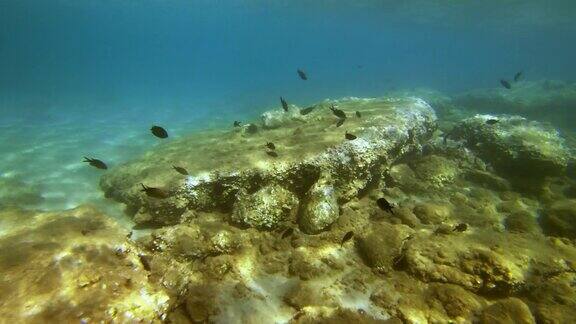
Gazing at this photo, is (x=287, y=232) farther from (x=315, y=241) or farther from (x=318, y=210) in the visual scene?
(x=318, y=210)

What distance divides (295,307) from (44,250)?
11.3 ft

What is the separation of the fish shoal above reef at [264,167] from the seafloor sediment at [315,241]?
3 cm

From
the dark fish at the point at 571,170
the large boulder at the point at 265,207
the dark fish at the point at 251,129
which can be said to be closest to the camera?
the large boulder at the point at 265,207

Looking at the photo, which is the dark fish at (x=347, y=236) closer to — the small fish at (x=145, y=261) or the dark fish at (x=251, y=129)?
the small fish at (x=145, y=261)

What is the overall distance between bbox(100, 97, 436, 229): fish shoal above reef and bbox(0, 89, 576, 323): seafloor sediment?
0.11 feet

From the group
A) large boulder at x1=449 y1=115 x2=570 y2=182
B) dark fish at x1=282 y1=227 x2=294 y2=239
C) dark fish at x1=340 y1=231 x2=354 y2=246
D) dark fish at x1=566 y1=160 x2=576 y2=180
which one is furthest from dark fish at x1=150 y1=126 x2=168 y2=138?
dark fish at x1=566 y1=160 x2=576 y2=180

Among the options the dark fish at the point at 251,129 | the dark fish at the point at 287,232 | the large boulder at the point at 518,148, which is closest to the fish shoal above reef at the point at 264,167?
the dark fish at the point at 287,232

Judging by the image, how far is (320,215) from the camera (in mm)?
6207

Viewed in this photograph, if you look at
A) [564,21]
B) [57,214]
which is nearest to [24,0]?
[57,214]

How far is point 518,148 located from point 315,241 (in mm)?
6764

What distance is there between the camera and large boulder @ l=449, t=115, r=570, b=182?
8.82 m

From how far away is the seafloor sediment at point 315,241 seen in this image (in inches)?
175

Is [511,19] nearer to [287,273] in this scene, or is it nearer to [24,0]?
[287,273]

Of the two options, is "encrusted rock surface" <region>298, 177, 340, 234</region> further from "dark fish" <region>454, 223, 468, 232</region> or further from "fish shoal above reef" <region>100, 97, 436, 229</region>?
"dark fish" <region>454, 223, 468, 232</region>
